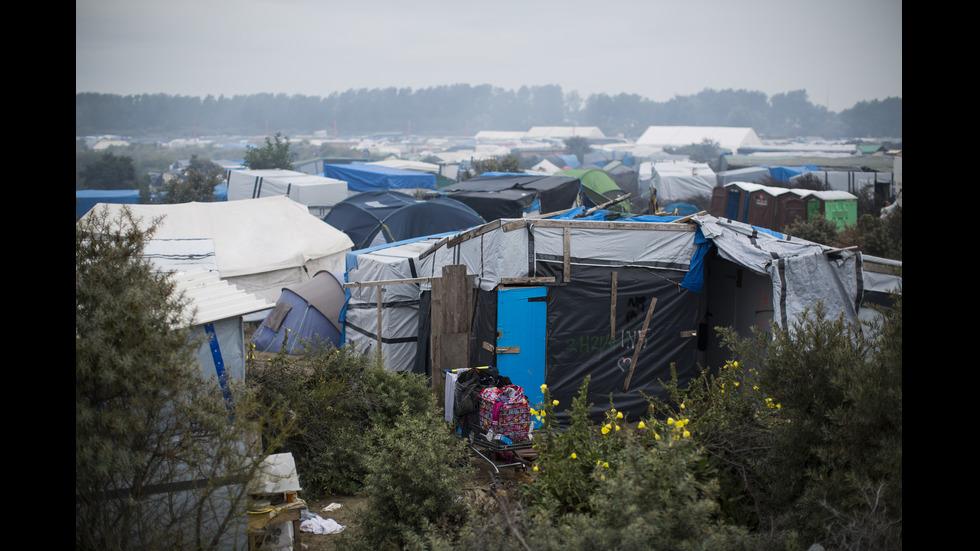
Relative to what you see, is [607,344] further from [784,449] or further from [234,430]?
[234,430]

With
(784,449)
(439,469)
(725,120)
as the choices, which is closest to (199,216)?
(439,469)

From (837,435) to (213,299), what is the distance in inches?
186

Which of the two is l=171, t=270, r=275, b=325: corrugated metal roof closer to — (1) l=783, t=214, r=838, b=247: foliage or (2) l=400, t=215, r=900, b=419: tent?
(2) l=400, t=215, r=900, b=419: tent

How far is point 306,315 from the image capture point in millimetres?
11234

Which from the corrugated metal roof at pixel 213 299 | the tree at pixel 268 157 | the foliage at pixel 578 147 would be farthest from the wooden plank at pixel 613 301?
→ the foliage at pixel 578 147

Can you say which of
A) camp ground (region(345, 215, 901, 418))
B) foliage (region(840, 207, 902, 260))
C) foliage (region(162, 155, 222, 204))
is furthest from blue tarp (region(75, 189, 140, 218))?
foliage (region(840, 207, 902, 260))

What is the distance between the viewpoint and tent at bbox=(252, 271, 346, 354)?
36.4 ft

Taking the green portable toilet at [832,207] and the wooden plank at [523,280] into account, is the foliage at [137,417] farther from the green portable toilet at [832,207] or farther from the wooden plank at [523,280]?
the green portable toilet at [832,207]

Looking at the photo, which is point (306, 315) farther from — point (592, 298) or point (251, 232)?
point (592, 298)

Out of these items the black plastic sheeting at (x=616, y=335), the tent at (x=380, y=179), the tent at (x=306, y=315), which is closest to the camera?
the black plastic sheeting at (x=616, y=335)

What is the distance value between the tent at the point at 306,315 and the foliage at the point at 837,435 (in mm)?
7690

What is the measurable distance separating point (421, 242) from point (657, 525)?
26.5 feet

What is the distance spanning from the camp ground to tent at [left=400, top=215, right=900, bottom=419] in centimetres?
1

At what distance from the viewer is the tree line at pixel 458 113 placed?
5463 inches
